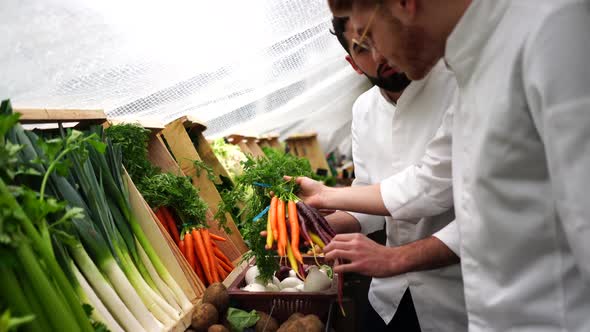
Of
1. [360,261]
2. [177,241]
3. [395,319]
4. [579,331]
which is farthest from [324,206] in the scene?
[579,331]

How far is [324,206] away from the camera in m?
2.29

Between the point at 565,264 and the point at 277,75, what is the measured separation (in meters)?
2.73

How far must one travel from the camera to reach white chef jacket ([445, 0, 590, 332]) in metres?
1.03

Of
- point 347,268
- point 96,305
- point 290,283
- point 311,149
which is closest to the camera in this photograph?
point 96,305

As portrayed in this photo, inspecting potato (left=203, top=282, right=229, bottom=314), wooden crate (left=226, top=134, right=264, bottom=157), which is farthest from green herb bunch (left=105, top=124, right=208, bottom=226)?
wooden crate (left=226, top=134, right=264, bottom=157)

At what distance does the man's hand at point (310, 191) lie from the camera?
2.33m

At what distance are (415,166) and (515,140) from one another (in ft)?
2.70

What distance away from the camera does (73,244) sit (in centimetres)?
147

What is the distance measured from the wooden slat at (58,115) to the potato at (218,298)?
105 centimetres

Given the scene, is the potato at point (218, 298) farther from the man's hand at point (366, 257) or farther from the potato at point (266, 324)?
the man's hand at point (366, 257)

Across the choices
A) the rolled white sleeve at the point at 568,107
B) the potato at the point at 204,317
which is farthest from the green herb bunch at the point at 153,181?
the rolled white sleeve at the point at 568,107

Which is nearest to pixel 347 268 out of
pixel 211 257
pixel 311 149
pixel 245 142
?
pixel 211 257

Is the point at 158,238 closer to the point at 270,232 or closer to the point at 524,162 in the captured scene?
the point at 270,232

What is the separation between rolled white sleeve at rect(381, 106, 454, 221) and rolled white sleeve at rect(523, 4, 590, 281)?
0.76m
